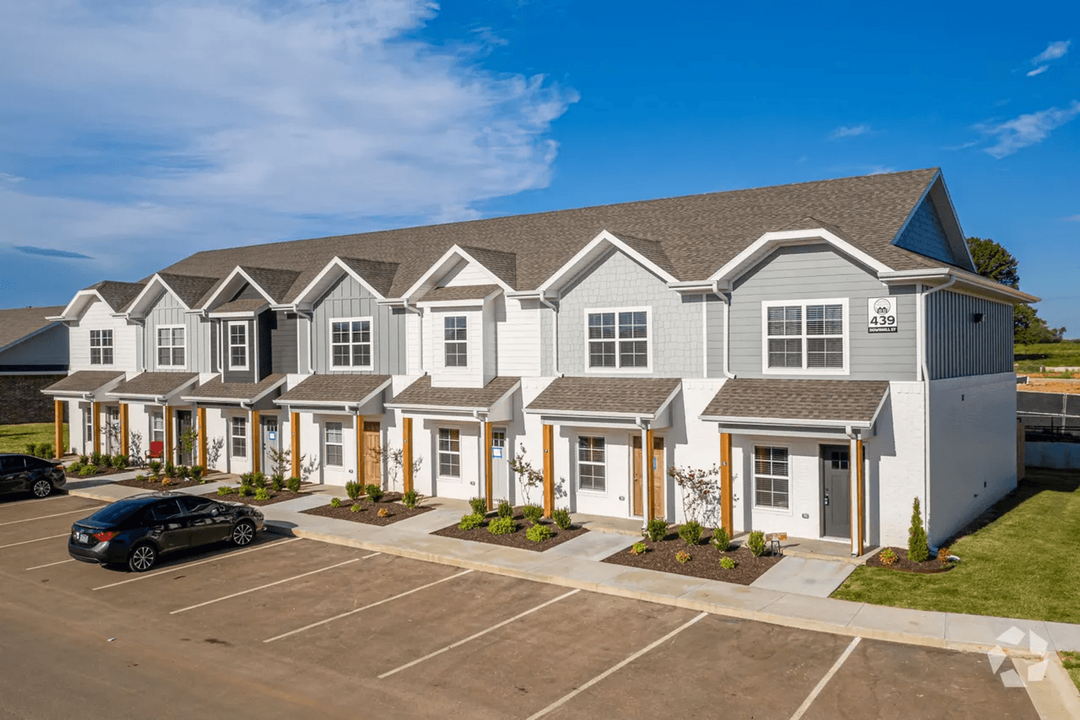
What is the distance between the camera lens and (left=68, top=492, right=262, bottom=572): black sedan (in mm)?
17203

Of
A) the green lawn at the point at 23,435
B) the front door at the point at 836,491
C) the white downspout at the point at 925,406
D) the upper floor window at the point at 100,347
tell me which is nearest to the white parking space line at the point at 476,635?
the front door at the point at 836,491

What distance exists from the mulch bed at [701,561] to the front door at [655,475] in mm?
1942

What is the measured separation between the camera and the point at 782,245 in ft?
61.5

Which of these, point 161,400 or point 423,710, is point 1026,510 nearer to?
point 423,710

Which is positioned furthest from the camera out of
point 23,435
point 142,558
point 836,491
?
point 23,435

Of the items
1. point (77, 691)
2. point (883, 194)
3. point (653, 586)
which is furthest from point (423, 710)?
point (883, 194)

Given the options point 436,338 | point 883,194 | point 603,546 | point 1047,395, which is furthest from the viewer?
point 1047,395

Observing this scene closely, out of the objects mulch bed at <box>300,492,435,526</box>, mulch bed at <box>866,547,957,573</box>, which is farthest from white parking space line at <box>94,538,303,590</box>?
mulch bed at <box>866,547,957,573</box>

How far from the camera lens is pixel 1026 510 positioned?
2156 centimetres

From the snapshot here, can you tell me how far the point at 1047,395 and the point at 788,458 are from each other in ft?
94.3

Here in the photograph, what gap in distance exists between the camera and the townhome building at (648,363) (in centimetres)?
1770

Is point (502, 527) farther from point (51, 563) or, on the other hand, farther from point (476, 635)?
point (51, 563)

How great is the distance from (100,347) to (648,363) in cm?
2772

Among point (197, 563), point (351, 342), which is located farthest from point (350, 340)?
point (197, 563)
